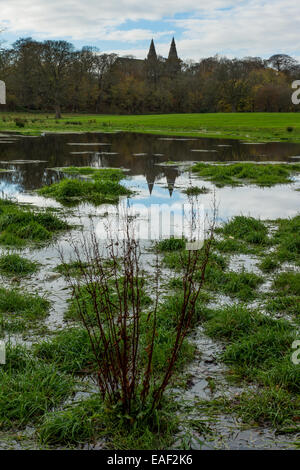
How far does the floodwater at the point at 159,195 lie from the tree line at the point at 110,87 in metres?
45.1

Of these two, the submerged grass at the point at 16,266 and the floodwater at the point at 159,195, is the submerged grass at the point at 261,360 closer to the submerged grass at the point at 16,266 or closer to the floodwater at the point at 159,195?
the floodwater at the point at 159,195

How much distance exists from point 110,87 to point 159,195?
7948cm

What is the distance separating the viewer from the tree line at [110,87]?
229 ft

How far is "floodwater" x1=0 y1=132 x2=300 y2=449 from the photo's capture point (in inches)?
157

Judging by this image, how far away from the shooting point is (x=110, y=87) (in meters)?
87.8

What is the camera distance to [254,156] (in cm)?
2458

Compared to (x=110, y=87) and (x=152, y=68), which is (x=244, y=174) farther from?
(x=152, y=68)

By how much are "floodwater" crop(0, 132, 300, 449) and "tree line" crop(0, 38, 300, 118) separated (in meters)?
45.1

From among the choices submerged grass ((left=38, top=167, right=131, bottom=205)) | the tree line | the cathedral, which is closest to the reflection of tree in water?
submerged grass ((left=38, top=167, right=131, bottom=205))

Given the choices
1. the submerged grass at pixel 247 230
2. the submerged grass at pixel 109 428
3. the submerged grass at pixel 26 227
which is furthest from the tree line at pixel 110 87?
the submerged grass at pixel 109 428

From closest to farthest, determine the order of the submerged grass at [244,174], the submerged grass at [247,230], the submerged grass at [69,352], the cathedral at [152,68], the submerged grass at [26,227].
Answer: the submerged grass at [69,352]
the submerged grass at [26,227]
the submerged grass at [247,230]
the submerged grass at [244,174]
the cathedral at [152,68]

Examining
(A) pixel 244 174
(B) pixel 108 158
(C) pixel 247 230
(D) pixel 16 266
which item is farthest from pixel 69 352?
(B) pixel 108 158

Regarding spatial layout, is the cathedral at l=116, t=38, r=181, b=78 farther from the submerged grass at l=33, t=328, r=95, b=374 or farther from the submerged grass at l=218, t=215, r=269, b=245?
the submerged grass at l=33, t=328, r=95, b=374

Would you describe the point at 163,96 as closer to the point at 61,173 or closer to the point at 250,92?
the point at 250,92
